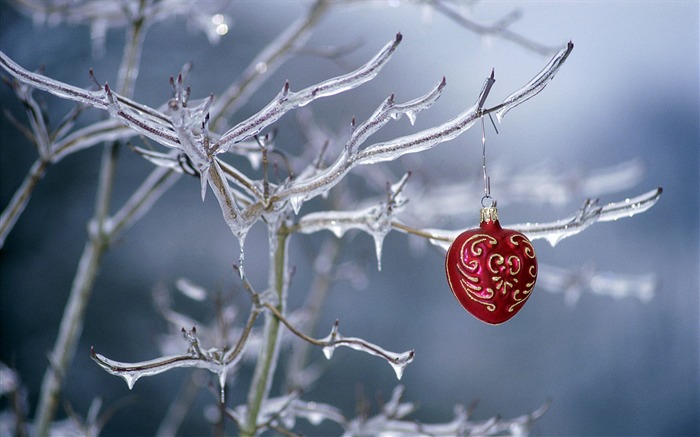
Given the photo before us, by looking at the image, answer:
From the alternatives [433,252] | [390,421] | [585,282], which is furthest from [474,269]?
[433,252]

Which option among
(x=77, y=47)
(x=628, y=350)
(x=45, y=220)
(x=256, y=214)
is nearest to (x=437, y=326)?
(x=628, y=350)

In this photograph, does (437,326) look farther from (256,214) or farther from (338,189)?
(256,214)

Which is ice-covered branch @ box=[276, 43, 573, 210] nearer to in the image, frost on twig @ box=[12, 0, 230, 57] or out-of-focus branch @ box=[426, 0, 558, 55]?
out-of-focus branch @ box=[426, 0, 558, 55]

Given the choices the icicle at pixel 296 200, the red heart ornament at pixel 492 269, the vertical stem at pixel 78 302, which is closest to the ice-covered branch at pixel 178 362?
the icicle at pixel 296 200

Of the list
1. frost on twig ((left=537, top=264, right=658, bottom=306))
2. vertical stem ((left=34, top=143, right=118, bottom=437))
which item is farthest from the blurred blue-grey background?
vertical stem ((left=34, top=143, right=118, bottom=437))

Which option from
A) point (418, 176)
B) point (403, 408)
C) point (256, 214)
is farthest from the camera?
point (418, 176)

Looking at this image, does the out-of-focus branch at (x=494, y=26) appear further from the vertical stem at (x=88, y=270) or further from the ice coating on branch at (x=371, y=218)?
the vertical stem at (x=88, y=270)
